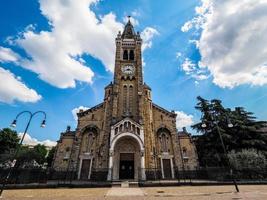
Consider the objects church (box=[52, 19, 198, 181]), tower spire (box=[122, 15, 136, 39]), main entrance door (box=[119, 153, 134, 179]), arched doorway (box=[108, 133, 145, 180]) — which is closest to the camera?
arched doorway (box=[108, 133, 145, 180])

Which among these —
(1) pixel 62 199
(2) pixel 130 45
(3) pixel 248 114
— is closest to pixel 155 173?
(1) pixel 62 199

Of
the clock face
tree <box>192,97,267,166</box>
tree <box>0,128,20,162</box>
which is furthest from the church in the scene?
tree <box>0,128,20,162</box>

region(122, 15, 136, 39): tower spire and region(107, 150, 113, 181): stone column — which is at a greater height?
region(122, 15, 136, 39): tower spire

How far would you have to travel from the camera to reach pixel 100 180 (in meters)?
23.9

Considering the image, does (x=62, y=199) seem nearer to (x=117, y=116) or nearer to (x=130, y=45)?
(x=117, y=116)

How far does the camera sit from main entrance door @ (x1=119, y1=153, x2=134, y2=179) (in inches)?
1006

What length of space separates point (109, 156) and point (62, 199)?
45.7 ft

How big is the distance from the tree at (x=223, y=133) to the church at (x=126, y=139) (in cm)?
338

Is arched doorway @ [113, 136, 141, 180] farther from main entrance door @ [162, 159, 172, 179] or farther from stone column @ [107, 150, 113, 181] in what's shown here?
main entrance door @ [162, 159, 172, 179]

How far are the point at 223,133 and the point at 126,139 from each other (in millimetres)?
15619

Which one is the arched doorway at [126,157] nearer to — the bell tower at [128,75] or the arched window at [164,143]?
the bell tower at [128,75]

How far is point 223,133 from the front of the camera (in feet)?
94.6

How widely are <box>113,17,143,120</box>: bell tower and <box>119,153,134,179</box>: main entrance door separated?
225 inches

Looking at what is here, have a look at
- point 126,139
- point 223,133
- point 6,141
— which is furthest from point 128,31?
point 6,141
